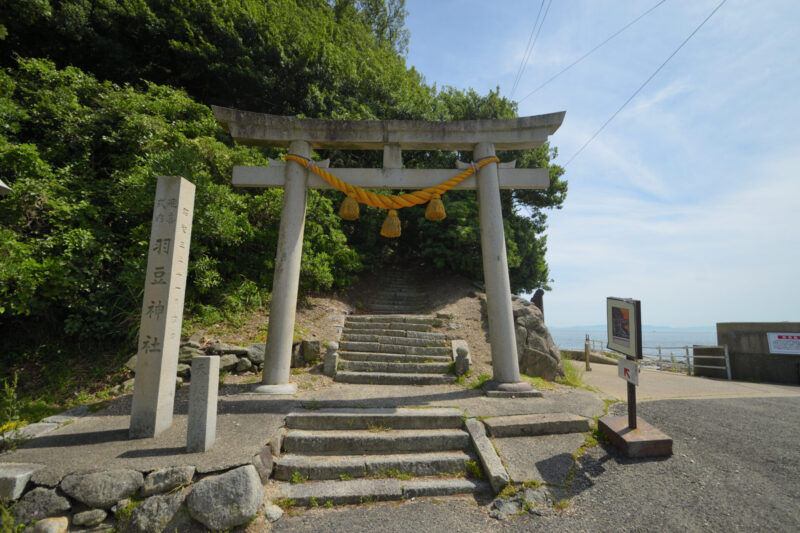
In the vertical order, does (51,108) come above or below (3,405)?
above

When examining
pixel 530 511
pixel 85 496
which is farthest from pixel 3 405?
pixel 530 511

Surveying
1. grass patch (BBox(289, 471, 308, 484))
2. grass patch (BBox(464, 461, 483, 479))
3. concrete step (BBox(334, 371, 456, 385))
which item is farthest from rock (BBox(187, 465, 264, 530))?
concrete step (BBox(334, 371, 456, 385))

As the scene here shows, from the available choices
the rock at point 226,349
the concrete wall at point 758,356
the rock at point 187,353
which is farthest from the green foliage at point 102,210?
the concrete wall at point 758,356

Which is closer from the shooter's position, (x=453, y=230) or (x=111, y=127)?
(x=111, y=127)

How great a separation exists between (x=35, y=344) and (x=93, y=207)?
→ 2.98m

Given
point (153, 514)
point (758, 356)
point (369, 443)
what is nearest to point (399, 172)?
point (369, 443)

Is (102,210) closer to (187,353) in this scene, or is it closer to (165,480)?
(187,353)

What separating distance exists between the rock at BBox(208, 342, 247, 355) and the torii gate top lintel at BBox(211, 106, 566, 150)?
3972 mm

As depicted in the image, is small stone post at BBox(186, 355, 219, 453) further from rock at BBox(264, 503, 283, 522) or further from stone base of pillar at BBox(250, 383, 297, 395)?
stone base of pillar at BBox(250, 383, 297, 395)

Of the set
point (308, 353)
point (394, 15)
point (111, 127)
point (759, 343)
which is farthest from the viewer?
point (394, 15)

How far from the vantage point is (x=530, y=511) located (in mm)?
2707

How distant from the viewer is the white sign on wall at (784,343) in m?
9.01

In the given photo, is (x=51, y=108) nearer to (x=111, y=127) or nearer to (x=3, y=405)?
(x=111, y=127)

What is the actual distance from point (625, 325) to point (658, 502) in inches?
67.3
